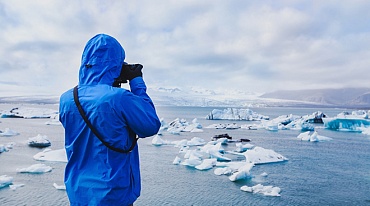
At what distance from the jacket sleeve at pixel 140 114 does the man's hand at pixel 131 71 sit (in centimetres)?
8

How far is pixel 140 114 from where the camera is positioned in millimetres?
1517

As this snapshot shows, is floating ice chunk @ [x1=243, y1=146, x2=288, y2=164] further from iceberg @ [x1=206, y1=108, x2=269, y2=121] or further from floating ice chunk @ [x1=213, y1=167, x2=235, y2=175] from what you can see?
iceberg @ [x1=206, y1=108, x2=269, y2=121]

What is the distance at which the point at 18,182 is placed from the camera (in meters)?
10.6

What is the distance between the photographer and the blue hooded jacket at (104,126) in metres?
1.50

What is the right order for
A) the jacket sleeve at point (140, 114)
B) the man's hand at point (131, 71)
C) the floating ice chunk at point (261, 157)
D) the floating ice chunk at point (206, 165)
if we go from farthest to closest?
1. the floating ice chunk at point (261, 157)
2. the floating ice chunk at point (206, 165)
3. the man's hand at point (131, 71)
4. the jacket sleeve at point (140, 114)

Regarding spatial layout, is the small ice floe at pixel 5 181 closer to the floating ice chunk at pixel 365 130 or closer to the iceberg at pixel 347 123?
the floating ice chunk at pixel 365 130

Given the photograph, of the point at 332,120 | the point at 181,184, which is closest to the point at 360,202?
the point at 181,184

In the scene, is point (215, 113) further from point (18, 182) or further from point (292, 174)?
point (18, 182)

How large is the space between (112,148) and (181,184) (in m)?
9.53

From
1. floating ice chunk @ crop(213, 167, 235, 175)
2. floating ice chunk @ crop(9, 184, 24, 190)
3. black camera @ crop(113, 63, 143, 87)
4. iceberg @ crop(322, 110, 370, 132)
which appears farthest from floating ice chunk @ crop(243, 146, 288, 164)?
iceberg @ crop(322, 110, 370, 132)

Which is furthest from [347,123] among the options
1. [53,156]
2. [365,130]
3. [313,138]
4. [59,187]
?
[59,187]

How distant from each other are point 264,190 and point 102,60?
350 inches

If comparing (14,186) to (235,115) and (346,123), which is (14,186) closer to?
(346,123)

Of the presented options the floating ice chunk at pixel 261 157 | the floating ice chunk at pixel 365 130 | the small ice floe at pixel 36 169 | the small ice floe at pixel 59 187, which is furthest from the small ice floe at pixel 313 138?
the small ice floe at pixel 59 187
